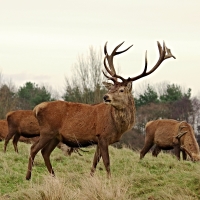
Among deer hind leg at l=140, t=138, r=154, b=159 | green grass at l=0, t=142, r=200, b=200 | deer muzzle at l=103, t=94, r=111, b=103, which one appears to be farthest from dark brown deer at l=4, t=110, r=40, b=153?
deer muzzle at l=103, t=94, r=111, b=103

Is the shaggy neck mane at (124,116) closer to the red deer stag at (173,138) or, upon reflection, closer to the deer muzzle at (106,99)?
the deer muzzle at (106,99)

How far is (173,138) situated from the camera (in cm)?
1481

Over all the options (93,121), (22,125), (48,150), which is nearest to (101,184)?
(93,121)

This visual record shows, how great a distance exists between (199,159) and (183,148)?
634 mm

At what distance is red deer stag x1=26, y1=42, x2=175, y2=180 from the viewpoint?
31.2 ft

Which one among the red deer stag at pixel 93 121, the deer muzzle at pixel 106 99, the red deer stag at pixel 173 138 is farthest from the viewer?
the red deer stag at pixel 173 138

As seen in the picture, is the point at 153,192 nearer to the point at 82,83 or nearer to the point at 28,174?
the point at 28,174

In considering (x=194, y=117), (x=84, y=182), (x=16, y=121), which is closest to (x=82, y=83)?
(x=194, y=117)

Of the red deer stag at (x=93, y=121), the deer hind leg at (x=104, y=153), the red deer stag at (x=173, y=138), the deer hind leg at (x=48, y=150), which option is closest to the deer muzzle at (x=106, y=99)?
the red deer stag at (x=93, y=121)

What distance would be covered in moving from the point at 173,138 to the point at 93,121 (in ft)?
18.3

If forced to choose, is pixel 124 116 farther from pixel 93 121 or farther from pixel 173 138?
pixel 173 138

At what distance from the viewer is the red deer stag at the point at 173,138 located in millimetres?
14242

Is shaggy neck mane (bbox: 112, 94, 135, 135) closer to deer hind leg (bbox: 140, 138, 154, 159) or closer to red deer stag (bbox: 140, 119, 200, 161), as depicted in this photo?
red deer stag (bbox: 140, 119, 200, 161)

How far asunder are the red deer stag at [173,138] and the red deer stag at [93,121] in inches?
184
